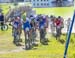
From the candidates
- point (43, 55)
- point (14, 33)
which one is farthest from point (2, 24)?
point (43, 55)

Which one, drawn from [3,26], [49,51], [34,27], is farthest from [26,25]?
[49,51]

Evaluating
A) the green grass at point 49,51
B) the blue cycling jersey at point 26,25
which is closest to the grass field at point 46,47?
the green grass at point 49,51

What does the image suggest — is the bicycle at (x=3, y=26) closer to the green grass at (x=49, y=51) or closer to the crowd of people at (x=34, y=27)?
the crowd of people at (x=34, y=27)

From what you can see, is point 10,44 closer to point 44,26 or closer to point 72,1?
point 44,26

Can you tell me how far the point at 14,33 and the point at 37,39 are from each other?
8.4 inches

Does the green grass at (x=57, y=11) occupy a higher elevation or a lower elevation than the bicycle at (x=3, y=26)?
higher

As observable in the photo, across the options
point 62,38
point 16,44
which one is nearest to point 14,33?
point 16,44

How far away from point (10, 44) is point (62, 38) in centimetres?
47

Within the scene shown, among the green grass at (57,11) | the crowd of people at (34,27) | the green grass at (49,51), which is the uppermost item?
the green grass at (57,11)

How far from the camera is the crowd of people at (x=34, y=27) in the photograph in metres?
5.39

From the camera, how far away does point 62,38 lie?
5.41 m

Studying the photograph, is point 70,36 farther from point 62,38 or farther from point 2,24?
point 2,24

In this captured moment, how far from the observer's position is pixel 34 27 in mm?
5402

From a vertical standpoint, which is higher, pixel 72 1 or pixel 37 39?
pixel 72 1
